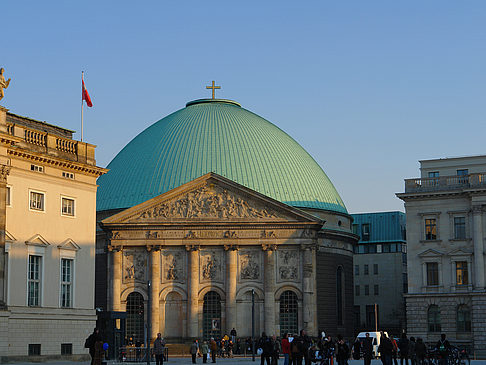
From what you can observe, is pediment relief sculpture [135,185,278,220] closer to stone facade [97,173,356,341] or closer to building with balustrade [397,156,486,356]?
stone facade [97,173,356,341]

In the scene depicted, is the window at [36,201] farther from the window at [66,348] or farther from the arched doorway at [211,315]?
the arched doorway at [211,315]

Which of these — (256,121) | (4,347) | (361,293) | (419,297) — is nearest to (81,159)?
(4,347)

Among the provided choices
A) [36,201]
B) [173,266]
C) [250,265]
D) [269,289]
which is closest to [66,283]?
[36,201]

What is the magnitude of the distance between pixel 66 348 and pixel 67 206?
338 inches

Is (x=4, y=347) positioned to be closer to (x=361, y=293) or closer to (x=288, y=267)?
(x=288, y=267)

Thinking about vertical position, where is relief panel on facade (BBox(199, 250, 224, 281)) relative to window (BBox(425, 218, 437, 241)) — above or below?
below

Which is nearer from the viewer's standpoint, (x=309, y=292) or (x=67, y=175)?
(x=67, y=175)

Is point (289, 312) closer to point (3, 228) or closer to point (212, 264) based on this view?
point (212, 264)

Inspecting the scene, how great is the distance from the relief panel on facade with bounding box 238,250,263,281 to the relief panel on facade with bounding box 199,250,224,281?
1809 millimetres

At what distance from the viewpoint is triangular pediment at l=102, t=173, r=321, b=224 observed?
81.2 metres

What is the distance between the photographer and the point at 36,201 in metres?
53.0

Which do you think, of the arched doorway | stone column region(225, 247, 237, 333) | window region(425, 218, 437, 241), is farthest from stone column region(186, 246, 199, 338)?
window region(425, 218, 437, 241)

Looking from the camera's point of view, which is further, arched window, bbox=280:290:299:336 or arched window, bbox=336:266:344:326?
arched window, bbox=336:266:344:326

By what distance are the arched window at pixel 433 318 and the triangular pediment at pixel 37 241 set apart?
35.7 meters
